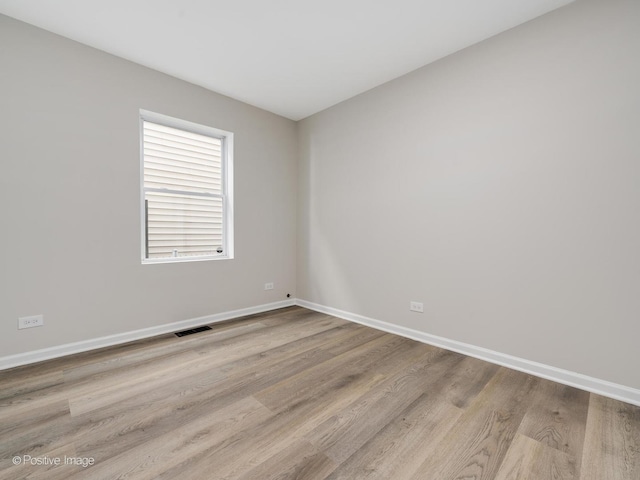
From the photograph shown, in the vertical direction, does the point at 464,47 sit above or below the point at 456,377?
above

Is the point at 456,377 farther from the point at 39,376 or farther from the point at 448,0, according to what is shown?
the point at 39,376

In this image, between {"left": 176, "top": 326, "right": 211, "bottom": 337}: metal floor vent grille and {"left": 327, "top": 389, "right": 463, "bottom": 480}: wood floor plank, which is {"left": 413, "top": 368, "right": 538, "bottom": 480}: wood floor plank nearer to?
{"left": 327, "top": 389, "right": 463, "bottom": 480}: wood floor plank

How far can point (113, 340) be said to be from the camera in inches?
Answer: 112

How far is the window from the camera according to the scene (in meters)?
3.20

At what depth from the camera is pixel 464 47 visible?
2.68 m

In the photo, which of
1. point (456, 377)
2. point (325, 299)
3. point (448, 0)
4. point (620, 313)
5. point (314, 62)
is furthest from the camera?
point (325, 299)

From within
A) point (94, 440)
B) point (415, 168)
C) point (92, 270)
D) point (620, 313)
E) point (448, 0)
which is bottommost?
point (94, 440)

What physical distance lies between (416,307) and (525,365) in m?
1.03

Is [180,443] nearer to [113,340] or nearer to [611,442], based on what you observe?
[113,340]

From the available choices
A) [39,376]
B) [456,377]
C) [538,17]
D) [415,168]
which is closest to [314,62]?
[415,168]

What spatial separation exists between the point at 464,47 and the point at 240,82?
238cm

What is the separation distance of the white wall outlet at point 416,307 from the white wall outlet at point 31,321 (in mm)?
3518

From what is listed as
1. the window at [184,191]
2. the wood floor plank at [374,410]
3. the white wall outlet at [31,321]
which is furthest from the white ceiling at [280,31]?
the wood floor plank at [374,410]

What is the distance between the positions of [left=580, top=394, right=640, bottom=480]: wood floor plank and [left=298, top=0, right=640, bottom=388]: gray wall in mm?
240
